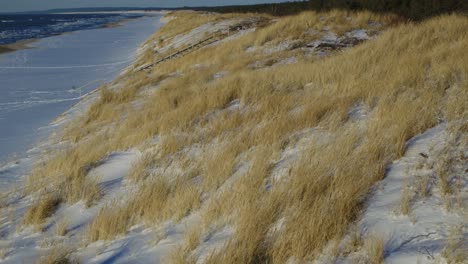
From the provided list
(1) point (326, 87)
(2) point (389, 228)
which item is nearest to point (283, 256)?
(2) point (389, 228)

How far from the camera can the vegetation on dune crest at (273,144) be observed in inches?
121

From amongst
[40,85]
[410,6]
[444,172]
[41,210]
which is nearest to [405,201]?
[444,172]

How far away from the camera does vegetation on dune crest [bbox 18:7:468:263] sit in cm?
306

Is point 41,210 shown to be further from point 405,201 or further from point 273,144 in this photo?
point 405,201

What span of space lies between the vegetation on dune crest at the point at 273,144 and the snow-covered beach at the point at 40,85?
1.01 m

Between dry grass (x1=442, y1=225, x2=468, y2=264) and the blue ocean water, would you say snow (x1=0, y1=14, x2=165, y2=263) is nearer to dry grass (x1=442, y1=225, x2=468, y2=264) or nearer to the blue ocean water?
dry grass (x1=442, y1=225, x2=468, y2=264)

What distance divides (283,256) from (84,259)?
185cm

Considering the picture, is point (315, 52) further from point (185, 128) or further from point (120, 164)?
point (120, 164)

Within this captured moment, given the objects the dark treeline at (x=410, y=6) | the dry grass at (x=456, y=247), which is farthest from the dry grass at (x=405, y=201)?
the dark treeline at (x=410, y=6)

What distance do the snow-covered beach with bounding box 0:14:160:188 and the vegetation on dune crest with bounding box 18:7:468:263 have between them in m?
1.01

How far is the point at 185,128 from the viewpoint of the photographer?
5.85 meters

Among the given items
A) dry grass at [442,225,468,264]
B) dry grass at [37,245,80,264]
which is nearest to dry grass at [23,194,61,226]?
dry grass at [37,245,80,264]

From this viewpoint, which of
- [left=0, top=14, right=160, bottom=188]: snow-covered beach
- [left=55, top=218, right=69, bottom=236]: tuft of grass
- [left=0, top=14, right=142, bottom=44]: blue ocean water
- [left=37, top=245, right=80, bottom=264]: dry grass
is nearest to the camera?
[left=37, top=245, right=80, bottom=264]: dry grass

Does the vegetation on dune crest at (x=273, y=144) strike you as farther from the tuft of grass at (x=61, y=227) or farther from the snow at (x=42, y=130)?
the tuft of grass at (x=61, y=227)
